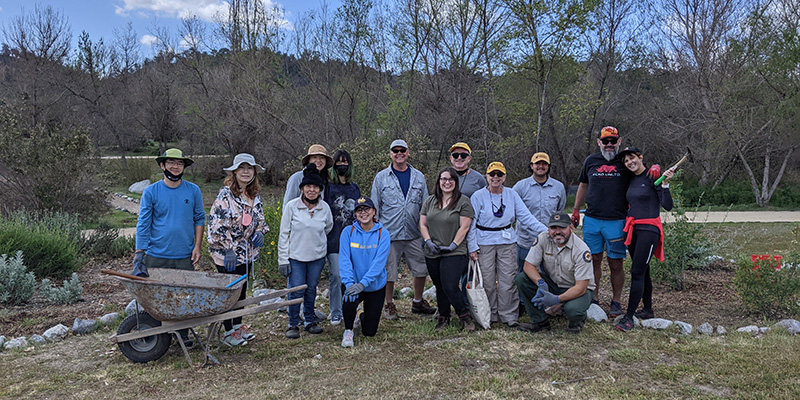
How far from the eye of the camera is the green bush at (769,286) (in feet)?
16.8

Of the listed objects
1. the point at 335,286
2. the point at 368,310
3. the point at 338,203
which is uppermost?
the point at 338,203

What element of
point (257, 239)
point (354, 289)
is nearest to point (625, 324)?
point (354, 289)

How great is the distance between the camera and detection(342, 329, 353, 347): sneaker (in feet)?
14.9

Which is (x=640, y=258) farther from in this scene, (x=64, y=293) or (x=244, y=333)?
(x=64, y=293)

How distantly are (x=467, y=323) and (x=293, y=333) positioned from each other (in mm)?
1608

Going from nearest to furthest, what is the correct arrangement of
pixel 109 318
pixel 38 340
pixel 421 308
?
1. pixel 38 340
2. pixel 109 318
3. pixel 421 308

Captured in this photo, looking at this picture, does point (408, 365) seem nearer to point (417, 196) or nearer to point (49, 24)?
point (417, 196)

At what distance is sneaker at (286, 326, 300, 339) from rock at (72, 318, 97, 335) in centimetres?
196

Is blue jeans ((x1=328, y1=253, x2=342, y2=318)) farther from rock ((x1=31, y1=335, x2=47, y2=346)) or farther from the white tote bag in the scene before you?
rock ((x1=31, y1=335, x2=47, y2=346))

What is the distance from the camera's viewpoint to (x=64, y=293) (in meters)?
6.18

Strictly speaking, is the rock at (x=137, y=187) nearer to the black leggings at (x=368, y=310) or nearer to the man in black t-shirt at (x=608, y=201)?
the black leggings at (x=368, y=310)

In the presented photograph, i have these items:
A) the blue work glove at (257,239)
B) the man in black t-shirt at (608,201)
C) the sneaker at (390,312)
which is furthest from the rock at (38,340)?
the man in black t-shirt at (608,201)

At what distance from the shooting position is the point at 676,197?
6.46 m

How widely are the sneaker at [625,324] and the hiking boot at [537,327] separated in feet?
2.05
